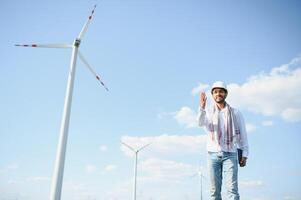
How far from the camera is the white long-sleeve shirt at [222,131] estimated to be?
8.80m

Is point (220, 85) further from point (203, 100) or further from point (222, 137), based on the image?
point (222, 137)

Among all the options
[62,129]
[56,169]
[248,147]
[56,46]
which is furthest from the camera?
[56,46]

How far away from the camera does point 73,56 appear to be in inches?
980

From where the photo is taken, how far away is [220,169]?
8758 millimetres

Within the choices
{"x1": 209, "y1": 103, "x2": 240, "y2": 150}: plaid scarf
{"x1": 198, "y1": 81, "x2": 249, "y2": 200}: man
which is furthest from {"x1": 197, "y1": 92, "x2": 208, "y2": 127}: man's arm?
{"x1": 209, "y1": 103, "x2": 240, "y2": 150}: plaid scarf

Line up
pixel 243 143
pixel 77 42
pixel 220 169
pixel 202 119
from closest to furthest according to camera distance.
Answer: pixel 220 169, pixel 243 143, pixel 202 119, pixel 77 42

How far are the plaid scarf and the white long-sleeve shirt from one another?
0.06 m

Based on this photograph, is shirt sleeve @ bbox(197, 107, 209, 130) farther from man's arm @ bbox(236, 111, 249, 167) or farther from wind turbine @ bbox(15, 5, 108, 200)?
wind turbine @ bbox(15, 5, 108, 200)

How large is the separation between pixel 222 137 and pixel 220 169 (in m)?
0.94

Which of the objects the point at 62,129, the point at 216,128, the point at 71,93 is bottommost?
the point at 216,128

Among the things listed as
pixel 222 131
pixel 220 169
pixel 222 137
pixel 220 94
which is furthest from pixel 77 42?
pixel 220 169

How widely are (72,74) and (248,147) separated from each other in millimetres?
17553

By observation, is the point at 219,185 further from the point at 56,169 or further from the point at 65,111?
the point at 65,111

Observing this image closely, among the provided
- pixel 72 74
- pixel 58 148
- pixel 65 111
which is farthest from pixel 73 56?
pixel 58 148
